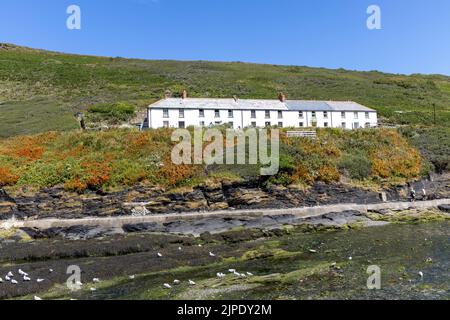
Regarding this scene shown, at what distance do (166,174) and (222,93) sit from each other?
46.1 meters

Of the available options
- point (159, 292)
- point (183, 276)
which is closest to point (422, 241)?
point (183, 276)

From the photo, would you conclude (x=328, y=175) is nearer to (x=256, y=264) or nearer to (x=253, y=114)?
(x=253, y=114)

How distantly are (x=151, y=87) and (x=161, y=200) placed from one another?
176ft

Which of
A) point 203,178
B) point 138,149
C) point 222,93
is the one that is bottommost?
point 203,178

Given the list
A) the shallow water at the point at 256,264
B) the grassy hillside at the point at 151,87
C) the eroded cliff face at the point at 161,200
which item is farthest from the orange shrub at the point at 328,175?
the grassy hillside at the point at 151,87

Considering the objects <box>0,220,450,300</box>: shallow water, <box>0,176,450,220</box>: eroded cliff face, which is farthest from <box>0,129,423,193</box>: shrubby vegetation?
<box>0,220,450,300</box>: shallow water

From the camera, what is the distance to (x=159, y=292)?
17828 millimetres

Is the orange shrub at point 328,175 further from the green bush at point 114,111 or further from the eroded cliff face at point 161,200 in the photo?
the green bush at point 114,111

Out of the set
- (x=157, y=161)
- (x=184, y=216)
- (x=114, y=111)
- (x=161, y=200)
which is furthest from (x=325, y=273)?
(x=114, y=111)

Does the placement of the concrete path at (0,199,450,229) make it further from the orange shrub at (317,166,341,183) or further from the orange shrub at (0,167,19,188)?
the orange shrub at (0,167,19,188)

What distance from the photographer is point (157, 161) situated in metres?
42.2

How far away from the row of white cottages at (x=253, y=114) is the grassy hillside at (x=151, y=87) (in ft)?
42.4

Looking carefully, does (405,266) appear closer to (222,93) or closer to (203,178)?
(203,178)

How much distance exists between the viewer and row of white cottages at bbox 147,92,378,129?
183 feet
